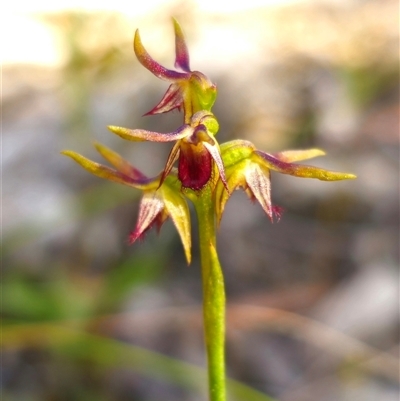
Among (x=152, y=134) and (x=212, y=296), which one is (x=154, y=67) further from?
(x=212, y=296)

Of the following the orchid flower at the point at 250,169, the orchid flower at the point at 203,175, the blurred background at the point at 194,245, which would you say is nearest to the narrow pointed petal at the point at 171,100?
the orchid flower at the point at 203,175

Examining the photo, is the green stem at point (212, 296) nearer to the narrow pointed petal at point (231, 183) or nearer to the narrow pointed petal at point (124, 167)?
the narrow pointed petal at point (231, 183)

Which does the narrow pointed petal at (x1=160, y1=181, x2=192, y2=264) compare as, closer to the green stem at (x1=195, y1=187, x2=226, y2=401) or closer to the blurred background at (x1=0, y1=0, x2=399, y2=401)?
the green stem at (x1=195, y1=187, x2=226, y2=401)

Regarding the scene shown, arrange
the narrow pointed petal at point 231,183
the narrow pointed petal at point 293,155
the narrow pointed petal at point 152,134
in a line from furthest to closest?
the narrow pointed petal at point 293,155 → the narrow pointed petal at point 231,183 → the narrow pointed petal at point 152,134

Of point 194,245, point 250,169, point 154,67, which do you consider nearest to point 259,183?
point 250,169

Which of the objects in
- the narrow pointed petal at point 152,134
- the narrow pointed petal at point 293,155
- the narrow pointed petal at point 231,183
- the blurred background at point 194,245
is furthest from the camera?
the blurred background at point 194,245

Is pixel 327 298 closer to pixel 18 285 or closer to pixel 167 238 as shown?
pixel 167 238

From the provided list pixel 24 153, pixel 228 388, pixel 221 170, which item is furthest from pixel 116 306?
pixel 221 170
